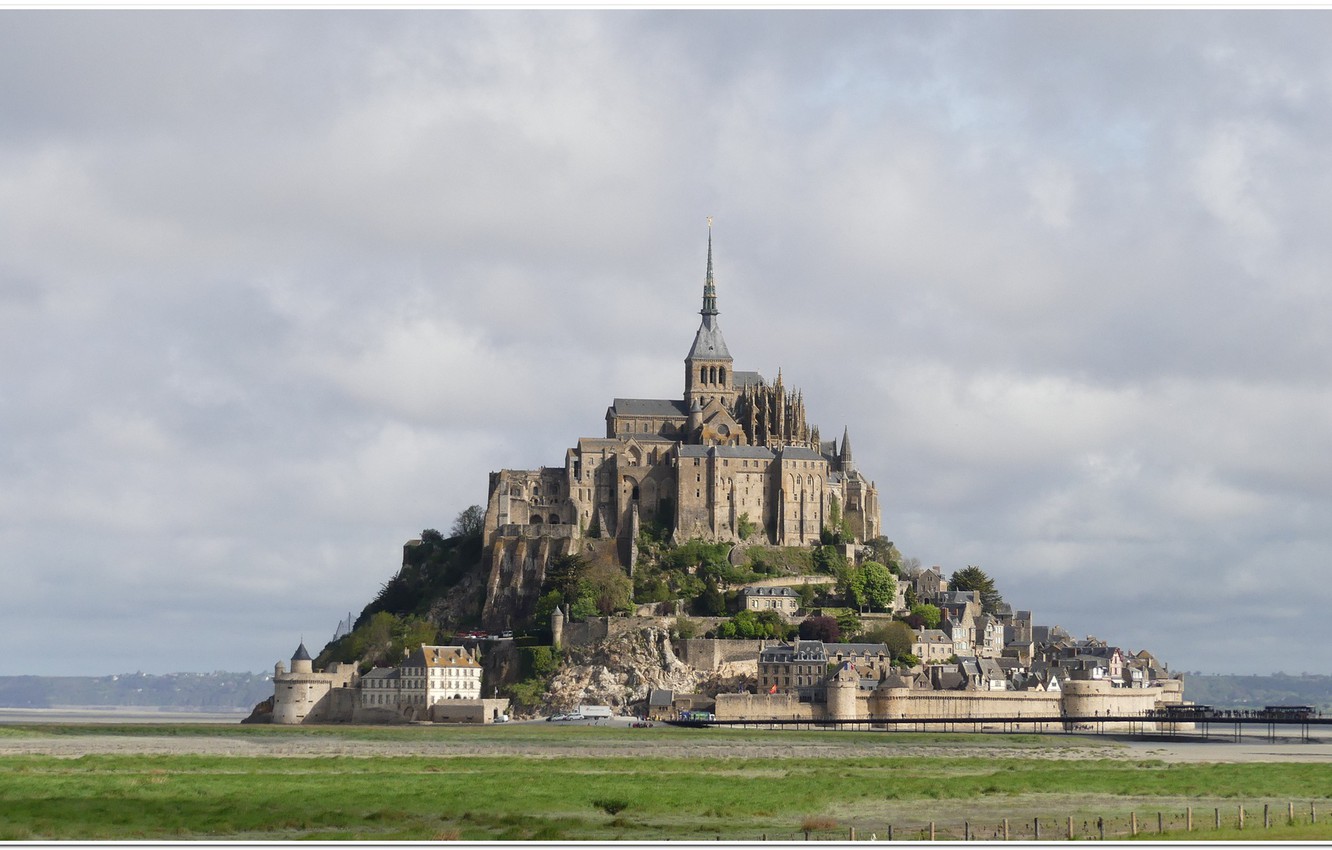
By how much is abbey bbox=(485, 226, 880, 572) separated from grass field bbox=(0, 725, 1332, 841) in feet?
152

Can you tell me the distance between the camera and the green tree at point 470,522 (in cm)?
14625

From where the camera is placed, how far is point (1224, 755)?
281 feet

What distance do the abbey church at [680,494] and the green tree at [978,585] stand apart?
29.9 feet

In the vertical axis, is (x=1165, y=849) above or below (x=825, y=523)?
below

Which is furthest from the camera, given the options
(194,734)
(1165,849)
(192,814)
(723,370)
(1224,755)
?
(723,370)

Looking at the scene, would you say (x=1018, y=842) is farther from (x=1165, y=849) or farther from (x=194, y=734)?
(x=194, y=734)

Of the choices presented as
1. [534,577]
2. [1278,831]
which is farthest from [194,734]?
[1278,831]

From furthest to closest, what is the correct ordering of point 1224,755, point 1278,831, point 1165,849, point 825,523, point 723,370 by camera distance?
point 723,370, point 825,523, point 1224,755, point 1278,831, point 1165,849

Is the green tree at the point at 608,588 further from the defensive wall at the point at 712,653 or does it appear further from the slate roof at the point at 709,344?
the slate roof at the point at 709,344

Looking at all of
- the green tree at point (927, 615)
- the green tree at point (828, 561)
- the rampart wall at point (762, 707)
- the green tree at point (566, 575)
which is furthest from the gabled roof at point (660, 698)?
the green tree at point (927, 615)

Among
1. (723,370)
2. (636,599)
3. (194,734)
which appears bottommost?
(194,734)

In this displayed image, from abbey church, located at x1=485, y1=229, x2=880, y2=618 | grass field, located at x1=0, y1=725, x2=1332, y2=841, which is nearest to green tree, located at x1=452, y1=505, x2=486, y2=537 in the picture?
abbey church, located at x1=485, y1=229, x2=880, y2=618

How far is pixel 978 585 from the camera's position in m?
146

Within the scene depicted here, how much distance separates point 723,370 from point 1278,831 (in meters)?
104
